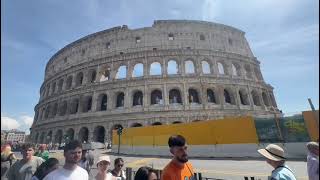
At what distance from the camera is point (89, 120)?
95.9 feet

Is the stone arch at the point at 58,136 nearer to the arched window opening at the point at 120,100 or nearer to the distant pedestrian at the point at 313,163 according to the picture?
the arched window opening at the point at 120,100

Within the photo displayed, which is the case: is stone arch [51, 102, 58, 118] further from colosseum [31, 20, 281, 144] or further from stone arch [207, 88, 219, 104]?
stone arch [207, 88, 219, 104]

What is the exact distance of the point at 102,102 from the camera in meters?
32.3

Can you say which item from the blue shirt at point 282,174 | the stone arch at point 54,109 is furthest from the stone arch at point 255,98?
the blue shirt at point 282,174

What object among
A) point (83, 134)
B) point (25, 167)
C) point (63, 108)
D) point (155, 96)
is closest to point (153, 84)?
point (155, 96)

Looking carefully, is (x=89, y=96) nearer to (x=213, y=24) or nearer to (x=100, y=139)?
(x=100, y=139)

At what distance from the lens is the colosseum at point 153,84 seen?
91.7ft

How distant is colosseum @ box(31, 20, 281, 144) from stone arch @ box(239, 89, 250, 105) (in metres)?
0.05

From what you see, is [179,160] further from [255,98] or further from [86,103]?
[255,98]

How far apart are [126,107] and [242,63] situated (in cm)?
1599

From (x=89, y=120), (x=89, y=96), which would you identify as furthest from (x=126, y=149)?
(x=89, y=96)

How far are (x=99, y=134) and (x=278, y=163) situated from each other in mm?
29743

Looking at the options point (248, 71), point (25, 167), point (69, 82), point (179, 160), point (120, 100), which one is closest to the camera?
point (179, 160)

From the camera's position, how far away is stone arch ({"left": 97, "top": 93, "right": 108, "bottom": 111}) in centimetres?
3042
